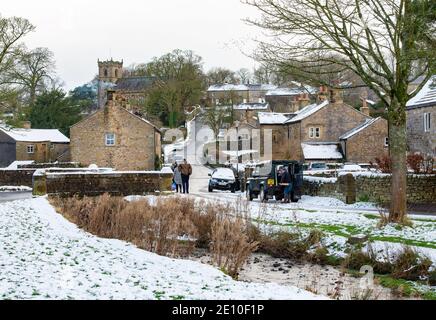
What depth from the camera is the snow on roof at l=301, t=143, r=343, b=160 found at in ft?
176

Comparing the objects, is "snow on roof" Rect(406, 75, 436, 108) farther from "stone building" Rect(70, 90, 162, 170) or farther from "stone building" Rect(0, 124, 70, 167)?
"stone building" Rect(0, 124, 70, 167)

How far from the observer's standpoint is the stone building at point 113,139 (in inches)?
1980

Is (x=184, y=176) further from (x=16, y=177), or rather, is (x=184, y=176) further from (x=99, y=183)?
(x=16, y=177)

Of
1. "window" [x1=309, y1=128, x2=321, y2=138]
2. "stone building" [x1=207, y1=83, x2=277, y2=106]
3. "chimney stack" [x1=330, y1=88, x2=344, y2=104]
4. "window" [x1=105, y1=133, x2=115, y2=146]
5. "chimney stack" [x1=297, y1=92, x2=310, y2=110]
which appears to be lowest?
"window" [x1=105, y1=133, x2=115, y2=146]

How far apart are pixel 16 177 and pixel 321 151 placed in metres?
27.9

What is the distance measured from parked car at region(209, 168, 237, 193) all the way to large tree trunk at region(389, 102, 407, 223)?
19.1 metres

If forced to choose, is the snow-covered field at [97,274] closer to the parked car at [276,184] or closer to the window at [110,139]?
the parked car at [276,184]

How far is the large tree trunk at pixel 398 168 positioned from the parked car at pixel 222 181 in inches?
751

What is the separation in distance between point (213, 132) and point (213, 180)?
44318 mm

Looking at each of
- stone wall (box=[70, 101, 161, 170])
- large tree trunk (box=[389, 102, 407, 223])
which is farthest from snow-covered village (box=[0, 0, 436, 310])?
stone wall (box=[70, 101, 161, 170])

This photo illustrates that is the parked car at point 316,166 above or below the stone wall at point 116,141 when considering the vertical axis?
below

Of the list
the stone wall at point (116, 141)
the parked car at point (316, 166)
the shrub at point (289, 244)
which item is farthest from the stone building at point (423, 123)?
the stone wall at point (116, 141)
